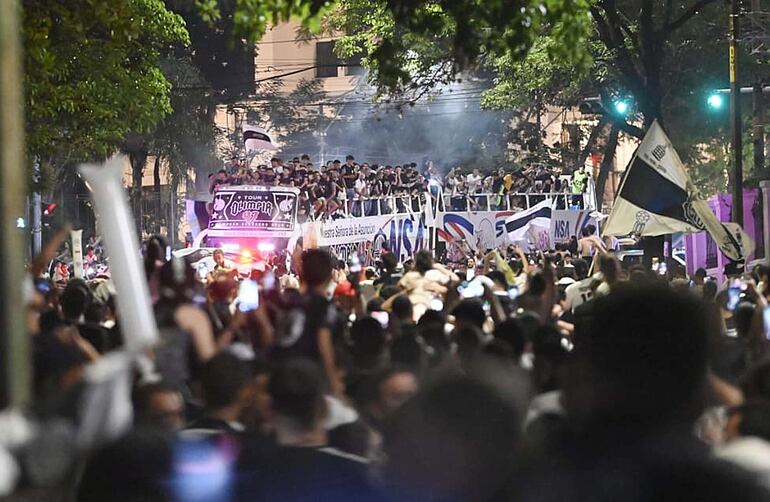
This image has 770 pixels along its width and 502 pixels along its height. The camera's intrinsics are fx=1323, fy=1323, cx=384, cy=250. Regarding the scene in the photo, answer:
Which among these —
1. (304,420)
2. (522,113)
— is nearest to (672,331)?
(304,420)

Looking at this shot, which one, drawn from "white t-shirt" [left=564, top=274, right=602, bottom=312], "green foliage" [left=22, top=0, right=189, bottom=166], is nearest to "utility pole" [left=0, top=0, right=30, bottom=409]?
"white t-shirt" [left=564, top=274, right=602, bottom=312]

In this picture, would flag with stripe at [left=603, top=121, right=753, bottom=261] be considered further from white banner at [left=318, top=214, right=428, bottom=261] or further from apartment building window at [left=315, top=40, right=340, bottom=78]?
apartment building window at [left=315, top=40, right=340, bottom=78]

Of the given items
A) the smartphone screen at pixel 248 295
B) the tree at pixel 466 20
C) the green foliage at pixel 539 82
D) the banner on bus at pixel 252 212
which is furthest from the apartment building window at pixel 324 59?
the smartphone screen at pixel 248 295

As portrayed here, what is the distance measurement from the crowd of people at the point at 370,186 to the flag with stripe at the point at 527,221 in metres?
1.52

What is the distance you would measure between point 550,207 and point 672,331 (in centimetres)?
2168

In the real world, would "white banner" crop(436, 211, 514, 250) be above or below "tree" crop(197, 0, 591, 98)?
below

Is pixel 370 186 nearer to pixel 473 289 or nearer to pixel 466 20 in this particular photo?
pixel 473 289

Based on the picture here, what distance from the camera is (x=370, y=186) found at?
26.4m

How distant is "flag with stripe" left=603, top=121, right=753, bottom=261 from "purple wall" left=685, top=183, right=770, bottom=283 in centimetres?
401

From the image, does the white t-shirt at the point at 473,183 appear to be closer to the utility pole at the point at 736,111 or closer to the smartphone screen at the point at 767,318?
the utility pole at the point at 736,111

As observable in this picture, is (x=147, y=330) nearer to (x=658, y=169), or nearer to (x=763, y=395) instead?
(x=763, y=395)

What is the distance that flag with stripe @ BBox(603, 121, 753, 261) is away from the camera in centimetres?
1484

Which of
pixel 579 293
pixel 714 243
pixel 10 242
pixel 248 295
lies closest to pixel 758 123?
pixel 714 243

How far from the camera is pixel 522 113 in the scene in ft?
154
